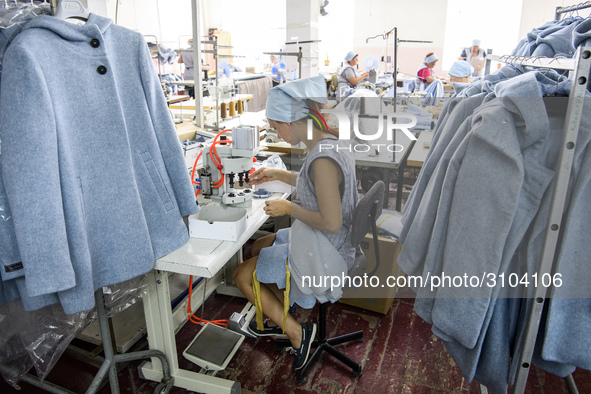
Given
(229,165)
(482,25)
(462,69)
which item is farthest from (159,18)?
(229,165)

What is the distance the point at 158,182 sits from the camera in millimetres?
1228

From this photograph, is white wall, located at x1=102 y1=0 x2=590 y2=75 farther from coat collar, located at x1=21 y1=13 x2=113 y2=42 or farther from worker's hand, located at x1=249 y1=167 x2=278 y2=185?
coat collar, located at x1=21 y1=13 x2=113 y2=42

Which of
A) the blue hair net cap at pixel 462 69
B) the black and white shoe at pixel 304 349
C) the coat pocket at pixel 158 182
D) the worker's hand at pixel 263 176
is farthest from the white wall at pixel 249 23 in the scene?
the coat pocket at pixel 158 182

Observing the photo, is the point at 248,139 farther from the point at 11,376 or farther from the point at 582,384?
the point at 582,384

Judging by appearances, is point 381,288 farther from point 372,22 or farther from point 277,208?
point 372,22

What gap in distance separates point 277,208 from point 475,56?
5756 mm

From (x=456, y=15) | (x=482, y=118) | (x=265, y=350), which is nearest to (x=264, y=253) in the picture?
(x=265, y=350)

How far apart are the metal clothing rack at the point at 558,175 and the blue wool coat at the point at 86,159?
102 cm

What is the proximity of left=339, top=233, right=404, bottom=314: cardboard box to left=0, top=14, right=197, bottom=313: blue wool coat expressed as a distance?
110 cm

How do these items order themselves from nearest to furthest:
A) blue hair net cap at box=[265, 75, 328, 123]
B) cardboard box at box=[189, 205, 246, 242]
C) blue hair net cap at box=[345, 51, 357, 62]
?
cardboard box at box=[189, 205, 246, 242], blue hair net cap at box=[265, 75, 328, 123], blue hair net cap at box=[345, 51, 357, 62]

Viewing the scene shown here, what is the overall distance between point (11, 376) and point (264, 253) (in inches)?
38.6

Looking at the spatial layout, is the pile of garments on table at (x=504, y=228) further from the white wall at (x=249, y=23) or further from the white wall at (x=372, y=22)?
the white wall at (x=249, y=23)

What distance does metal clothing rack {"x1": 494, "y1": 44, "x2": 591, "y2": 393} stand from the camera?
0.88 m

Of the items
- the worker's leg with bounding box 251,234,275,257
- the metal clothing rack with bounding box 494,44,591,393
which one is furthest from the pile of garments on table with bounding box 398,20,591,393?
the worker's leg with bounding box 251,234,275,257
